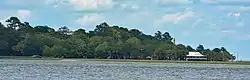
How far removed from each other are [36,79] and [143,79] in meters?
11.9

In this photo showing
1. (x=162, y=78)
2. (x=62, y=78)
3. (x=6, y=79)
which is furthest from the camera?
(x=162, y=78)

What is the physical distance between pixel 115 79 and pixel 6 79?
37.8ft

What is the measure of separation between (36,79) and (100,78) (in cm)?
821

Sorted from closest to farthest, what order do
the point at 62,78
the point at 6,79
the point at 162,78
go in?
the point at 6,79
the point at 62,78
the point at 162,78

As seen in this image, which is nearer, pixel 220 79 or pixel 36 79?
pixel 36 79

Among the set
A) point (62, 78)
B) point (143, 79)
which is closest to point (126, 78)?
point (143, 79)

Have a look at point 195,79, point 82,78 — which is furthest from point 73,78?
point 195,79

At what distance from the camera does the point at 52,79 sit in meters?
71.9

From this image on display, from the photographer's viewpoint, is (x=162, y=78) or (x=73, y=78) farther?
(x=162, y=78)

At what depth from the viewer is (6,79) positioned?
6906 centimetres

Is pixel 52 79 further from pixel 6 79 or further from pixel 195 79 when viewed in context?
pixel 195 79

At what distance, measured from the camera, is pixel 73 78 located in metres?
75.9

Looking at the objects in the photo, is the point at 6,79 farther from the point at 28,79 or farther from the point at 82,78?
the point at 82,78

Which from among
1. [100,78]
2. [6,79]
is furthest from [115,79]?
[6,79]
